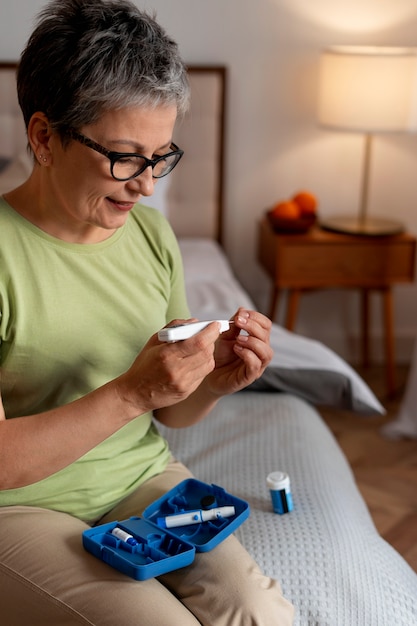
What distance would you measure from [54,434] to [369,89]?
210 centimetres

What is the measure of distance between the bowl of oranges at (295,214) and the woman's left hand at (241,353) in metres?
1.70

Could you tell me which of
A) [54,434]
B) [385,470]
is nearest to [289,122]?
[385,470]

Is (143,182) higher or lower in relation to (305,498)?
higher

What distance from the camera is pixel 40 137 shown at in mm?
1148

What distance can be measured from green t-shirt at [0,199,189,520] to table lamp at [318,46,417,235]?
1712mm

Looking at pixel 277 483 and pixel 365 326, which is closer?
pixel 277 483

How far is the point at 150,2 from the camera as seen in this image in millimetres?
2979

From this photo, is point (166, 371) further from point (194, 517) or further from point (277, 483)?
point (277, 483)

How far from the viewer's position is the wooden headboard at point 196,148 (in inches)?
117

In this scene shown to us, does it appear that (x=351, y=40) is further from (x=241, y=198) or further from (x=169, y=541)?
(x=169, y=541)

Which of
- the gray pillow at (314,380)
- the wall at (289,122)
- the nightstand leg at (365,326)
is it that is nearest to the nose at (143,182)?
the gray pillow at (314,380)

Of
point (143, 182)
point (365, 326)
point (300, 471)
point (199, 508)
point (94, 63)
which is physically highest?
point (94, 63)

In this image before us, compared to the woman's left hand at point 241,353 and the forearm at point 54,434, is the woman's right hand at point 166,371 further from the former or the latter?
the woman's left hand at point 241,353

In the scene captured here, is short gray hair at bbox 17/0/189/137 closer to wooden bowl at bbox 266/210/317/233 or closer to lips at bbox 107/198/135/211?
lips at bbox 107/198/135/211
